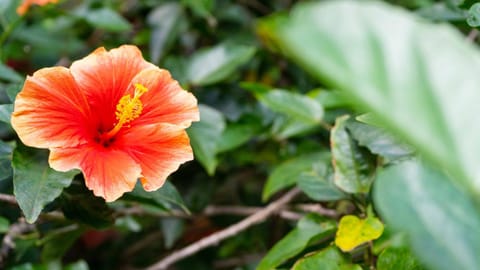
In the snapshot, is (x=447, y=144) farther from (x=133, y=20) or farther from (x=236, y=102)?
(x=133, y=20)

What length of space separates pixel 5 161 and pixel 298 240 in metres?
0.41

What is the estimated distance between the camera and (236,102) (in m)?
1.45

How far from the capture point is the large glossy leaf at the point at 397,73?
35 cm

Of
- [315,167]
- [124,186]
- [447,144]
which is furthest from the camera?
[315,167]

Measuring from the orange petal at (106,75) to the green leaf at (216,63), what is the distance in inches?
19.5

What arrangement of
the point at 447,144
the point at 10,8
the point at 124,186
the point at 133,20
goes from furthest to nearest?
the point at 133,20 < the point at 10,8 < the point at 124,186 < the point at 447,144

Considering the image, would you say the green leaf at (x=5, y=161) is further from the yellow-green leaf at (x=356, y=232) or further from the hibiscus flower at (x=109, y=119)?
the yellow-green leaf at (x=356, y=232)

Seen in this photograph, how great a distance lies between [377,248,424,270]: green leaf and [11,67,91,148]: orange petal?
0.40 meters

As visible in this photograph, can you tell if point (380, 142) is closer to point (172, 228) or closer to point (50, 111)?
point (50, 111)

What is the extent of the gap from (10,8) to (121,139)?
1.82 ft

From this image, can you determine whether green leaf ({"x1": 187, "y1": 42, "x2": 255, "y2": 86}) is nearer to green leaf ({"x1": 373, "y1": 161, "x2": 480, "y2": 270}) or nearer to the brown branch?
the brown branch


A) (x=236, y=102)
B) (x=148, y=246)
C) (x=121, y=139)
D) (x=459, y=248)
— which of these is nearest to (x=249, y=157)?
(x=236, y=102)

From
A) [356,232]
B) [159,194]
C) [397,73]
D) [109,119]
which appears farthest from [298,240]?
[397,73]

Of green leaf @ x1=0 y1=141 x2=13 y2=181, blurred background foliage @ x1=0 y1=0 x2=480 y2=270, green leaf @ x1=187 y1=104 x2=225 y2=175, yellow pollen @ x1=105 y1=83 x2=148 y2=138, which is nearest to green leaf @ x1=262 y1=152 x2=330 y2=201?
blurred background foliage @ x1=0 y1=0 x2=480 y2=270
